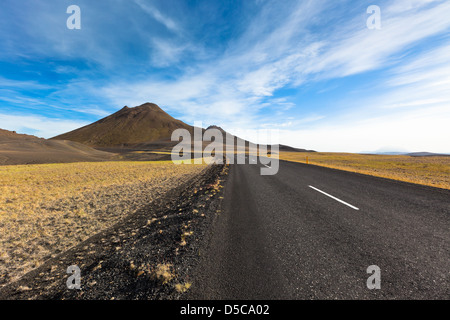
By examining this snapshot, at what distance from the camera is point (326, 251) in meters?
3.26

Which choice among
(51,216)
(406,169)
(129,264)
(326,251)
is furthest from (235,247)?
(406,169)

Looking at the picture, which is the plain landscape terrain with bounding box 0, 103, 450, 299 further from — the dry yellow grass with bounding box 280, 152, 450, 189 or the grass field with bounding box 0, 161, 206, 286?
the dry yellow grass with bounding box 280, 152, 450, 189

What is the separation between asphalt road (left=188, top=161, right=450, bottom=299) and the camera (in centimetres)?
234

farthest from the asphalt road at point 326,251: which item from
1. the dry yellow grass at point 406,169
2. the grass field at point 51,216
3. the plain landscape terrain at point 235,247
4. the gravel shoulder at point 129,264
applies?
the dry yellow grass at point 406,169

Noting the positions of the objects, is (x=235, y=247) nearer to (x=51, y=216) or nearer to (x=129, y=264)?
(x=129, y=264)

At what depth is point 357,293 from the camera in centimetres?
226

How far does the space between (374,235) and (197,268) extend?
3.84 m

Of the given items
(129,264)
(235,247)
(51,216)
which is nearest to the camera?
(129,264)

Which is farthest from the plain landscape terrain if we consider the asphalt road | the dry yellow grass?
the dry yellow grass

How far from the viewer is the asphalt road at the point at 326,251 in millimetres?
2342

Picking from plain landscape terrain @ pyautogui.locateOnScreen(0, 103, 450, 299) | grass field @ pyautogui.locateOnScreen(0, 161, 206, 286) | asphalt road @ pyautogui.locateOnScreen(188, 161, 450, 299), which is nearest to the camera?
asphalt road @ pyautogui.locateOnScreen(188, 161, 450, 299)

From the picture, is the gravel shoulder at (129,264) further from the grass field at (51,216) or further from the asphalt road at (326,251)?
the grass field at (51,216)
